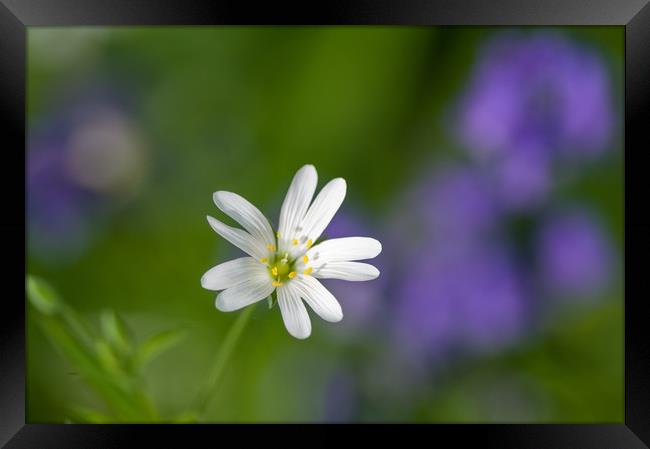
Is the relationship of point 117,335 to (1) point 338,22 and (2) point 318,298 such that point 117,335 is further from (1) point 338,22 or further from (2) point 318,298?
(1) point 338,22

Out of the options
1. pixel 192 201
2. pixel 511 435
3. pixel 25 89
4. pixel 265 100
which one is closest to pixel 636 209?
pixel 511 435

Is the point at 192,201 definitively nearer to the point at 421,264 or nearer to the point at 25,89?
the point at 25,89

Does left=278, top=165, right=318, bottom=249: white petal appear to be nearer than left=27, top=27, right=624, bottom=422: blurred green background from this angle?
Yes

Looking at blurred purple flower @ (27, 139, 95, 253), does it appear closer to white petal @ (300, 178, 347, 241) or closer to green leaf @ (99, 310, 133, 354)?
green leaf @ (99, 310, 133, 354)

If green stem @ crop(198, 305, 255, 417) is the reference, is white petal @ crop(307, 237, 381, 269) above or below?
above

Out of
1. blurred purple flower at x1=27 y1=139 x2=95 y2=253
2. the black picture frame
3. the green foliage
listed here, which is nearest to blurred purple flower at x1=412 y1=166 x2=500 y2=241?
the black picture frame

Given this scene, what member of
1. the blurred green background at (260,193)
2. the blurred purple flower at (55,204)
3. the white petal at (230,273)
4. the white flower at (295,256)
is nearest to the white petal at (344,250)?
the white flower at (295,256)
